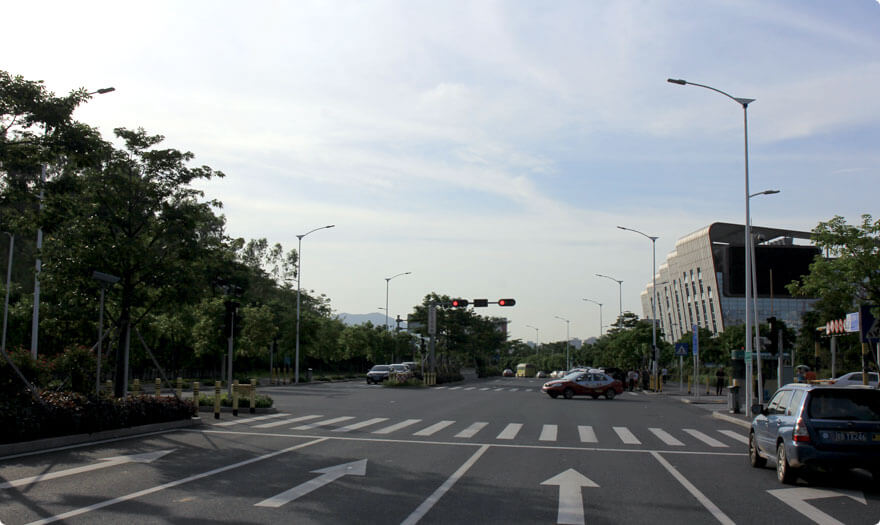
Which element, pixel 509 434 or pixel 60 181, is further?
pixel 509 434

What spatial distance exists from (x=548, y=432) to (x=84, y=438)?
437 inches

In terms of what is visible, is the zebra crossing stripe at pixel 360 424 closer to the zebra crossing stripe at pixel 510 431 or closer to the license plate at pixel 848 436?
the zebra crossing stripe at pixel 510 431

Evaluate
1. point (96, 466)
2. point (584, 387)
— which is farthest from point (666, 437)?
point (584, 387)

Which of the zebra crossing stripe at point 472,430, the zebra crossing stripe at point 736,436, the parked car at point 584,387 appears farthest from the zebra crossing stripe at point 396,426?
the parked car at point 584,387

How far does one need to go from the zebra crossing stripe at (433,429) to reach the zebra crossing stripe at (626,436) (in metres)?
4.72

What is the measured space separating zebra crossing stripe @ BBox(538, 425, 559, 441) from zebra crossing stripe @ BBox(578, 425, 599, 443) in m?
0.67

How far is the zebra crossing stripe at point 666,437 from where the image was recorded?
18.1 m

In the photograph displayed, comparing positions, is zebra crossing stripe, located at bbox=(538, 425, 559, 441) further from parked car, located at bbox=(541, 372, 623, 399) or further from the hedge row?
parked car, located at bbox=(541, 372, 623, 399)

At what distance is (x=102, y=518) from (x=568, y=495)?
5928 mm

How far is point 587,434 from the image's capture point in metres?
19.8

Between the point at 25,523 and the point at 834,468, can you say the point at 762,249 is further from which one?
the point at 25,523

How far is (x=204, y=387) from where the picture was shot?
156 feet

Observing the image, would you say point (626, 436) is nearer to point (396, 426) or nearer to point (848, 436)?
point (396, 426)

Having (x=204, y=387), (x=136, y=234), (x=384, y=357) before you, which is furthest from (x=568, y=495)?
(x=384, y=357)
